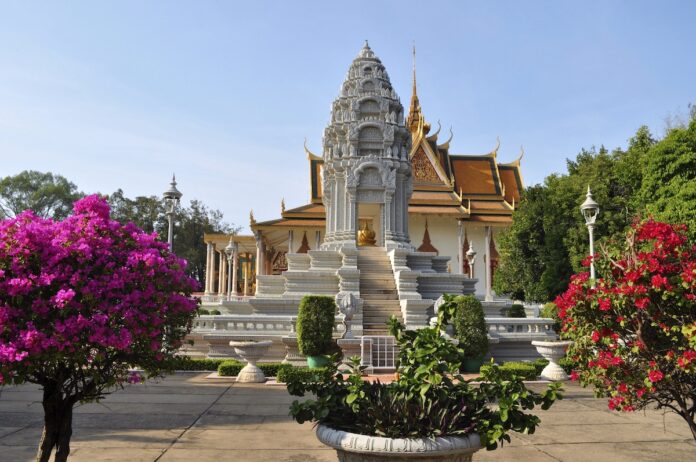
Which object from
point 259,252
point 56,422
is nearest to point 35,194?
point 259,252

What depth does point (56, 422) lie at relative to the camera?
4.93 meters

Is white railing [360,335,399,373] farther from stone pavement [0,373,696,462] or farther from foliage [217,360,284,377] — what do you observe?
stone pavement [0,373,696,462]

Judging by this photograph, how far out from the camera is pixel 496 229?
3756cm

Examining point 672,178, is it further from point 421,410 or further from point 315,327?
point 421,410

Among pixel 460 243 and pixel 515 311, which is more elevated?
pixel 460 243

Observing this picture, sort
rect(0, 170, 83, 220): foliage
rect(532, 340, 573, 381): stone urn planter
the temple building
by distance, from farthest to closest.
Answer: rect(0, 170, 83, 220): foliage → the temple building → rect(532, 340, 573, 381): stone urn planter

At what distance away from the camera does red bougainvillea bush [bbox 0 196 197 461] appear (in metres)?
4.32

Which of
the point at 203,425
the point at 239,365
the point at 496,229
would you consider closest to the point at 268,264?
the point at 496,229

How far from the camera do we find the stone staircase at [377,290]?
57.7 ft

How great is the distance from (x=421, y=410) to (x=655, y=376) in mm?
2197

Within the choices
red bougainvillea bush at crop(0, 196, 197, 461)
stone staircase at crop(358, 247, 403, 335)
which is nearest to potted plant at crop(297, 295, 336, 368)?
stone staircase at crop(358, 247, 403, 335)

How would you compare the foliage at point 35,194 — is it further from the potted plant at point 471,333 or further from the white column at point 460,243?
the potted plant at point 471,333

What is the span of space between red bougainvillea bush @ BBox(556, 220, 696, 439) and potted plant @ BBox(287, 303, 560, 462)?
5.06ft

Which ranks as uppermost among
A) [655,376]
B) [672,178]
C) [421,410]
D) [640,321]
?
[672,178]
